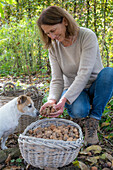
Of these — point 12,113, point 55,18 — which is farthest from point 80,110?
point 55,18

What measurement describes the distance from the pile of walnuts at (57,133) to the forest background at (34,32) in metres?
2.49

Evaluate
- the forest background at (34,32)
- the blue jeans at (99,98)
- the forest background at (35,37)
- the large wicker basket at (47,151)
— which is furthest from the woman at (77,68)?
the forest background at (34,32)

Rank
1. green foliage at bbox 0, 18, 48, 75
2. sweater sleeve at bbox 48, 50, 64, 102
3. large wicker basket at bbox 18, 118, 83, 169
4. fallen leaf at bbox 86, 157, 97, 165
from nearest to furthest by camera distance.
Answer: large wicker basket at bbox 18, 118, 83, 169 → fallen leaf at bbox 86, 157, 97, 165 → sweater sleeve at bbox 48, 50, 64, 102 → green foliage at bbox 0, 18, 48, 75

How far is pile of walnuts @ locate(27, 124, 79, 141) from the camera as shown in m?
1.86

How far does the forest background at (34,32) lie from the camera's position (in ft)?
13.9

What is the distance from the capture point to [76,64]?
91.3 inches

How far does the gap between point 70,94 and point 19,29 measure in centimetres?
374

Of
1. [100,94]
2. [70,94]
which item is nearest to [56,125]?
[70,94]

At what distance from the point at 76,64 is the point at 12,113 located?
1023 mm

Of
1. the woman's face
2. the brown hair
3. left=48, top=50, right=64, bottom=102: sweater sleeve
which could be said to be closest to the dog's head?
left=48, top=50, right=64, bottom=102: sweater sleeve

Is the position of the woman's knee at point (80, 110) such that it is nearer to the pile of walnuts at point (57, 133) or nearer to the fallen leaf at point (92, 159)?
the pile of walnuts at point (57, 133)

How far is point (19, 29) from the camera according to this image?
5145 mm

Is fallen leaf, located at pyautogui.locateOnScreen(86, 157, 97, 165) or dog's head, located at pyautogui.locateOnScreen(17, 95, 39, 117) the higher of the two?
dog's head, located at pyautogui.locateOnScreen(17, 95, 39, 117)

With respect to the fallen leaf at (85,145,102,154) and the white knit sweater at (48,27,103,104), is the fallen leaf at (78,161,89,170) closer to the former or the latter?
the fallen leaf at (85,145,102,154)
